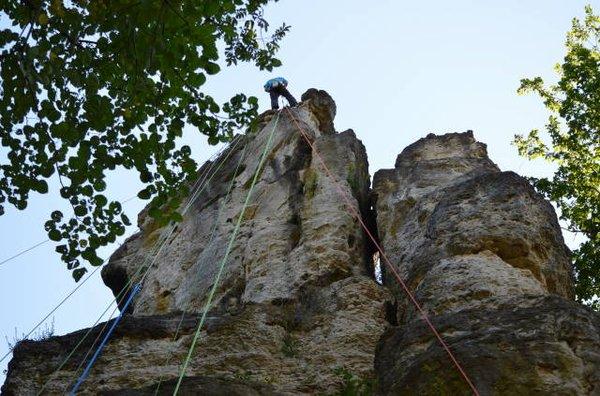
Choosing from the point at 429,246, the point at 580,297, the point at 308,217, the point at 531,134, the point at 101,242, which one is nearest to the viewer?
the point at 101,242

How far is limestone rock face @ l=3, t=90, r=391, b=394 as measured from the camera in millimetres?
8461

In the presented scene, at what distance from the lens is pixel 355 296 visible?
9.41 m

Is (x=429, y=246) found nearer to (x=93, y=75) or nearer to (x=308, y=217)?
(x=308, y=217)

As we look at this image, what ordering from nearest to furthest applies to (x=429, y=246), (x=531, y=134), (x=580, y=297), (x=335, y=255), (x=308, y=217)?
1. (x=429, y=246)
2. (x=335, y=255)
3. (x=308, y=217)
4. (x=580, y=297)
5. (x=531, y=134)

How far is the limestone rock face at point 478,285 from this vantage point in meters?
6.56

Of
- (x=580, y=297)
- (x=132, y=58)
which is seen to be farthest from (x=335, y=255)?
(x=580, y=297)

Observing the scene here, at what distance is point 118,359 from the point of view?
8812 millimetres

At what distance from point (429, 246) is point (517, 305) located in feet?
7.27

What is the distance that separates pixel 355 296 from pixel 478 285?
1.73m

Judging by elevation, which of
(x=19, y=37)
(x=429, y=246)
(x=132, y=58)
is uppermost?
(x=19, y=37)

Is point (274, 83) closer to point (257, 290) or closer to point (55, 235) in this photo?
point (257, 290)

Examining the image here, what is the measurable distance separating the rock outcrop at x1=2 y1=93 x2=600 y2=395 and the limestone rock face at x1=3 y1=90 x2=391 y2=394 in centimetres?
3

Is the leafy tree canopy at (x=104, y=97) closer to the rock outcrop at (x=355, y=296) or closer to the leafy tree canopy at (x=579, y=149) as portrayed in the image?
the rock outcrop at (x=355, y=296)

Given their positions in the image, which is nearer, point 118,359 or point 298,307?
point 118,359
